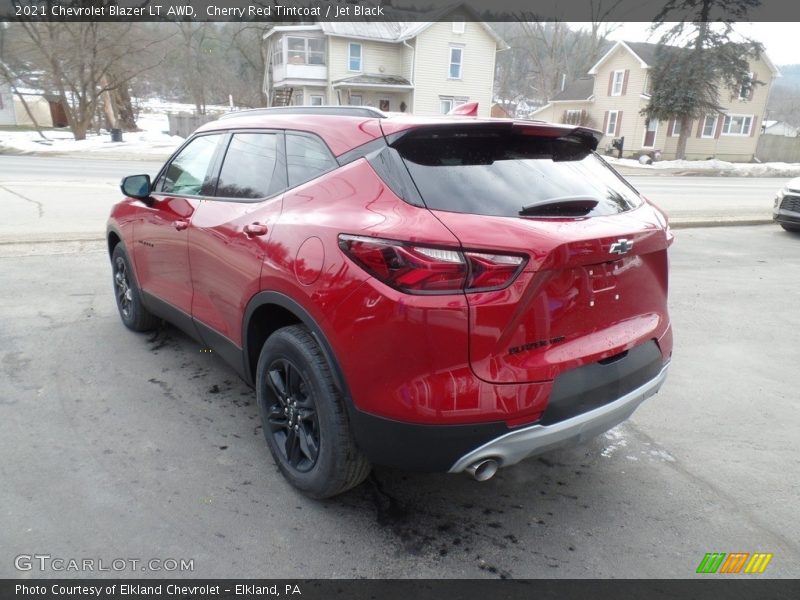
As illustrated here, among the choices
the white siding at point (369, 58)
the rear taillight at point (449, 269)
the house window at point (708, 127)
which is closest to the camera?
the rear taillight at point (449, 269)

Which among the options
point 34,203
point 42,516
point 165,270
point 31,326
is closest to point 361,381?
point 42,516

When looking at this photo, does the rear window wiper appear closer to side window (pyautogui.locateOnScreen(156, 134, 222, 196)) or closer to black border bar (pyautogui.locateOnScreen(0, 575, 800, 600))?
black border bar (pyautogui.locateOnScreen(0, 575, 800, 600))

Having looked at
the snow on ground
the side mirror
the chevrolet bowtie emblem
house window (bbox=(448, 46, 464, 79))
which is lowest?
the snow on ground

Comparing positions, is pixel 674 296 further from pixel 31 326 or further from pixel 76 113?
pixel 76 113

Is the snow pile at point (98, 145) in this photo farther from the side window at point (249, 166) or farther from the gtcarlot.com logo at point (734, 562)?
the gtcarlot.com logo at point (734, 562)

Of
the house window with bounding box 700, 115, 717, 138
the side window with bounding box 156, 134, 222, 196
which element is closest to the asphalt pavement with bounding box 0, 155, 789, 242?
the side window with bounding box 156, 134, 222, 196

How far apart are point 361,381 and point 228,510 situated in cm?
101

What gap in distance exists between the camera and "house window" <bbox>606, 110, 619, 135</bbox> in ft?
132

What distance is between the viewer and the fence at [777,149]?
41.4m

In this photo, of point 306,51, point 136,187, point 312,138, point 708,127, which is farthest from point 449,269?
point 708,127

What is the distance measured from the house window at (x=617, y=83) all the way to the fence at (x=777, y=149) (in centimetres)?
1109

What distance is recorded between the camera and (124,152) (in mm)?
26875

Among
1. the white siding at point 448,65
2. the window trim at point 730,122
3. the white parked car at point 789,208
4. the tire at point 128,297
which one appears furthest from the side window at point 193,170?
the window trim at point 730,122

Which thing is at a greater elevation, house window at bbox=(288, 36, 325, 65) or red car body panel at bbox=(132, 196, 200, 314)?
house window at bbox=(288, 36, 325, 65)
